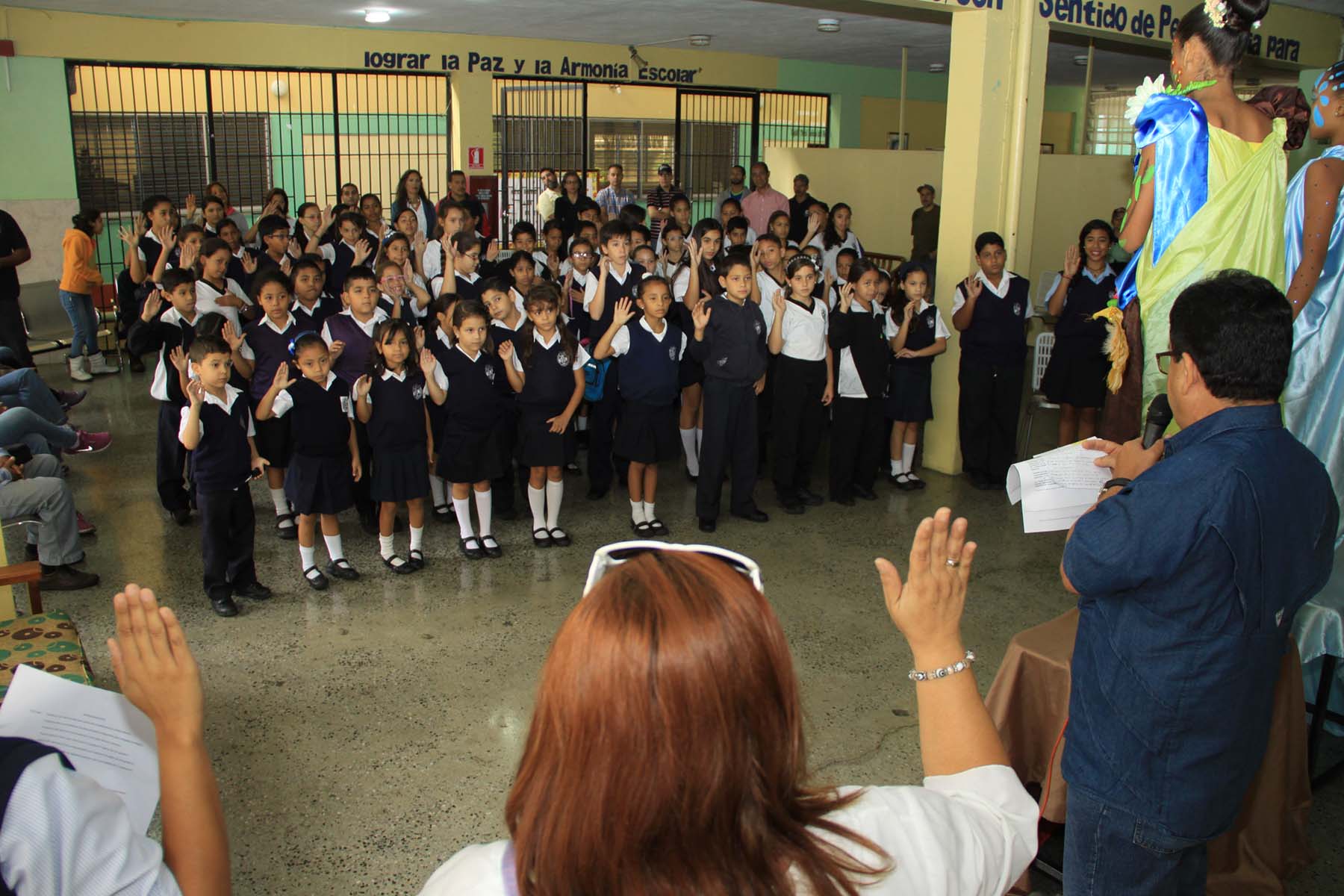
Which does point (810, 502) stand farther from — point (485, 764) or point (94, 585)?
point (94, 585)

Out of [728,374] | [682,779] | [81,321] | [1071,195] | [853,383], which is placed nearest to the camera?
[682,779]

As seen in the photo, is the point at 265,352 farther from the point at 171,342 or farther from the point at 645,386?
the point at 645,386

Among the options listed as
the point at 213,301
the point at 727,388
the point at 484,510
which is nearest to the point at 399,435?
the point at 484,510

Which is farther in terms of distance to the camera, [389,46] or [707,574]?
[389,46]

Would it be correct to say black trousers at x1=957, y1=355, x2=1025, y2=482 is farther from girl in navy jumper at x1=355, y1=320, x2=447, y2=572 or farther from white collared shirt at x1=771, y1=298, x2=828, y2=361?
girl in navy jumper at x1=355, y1=320, x2=447, y2=572

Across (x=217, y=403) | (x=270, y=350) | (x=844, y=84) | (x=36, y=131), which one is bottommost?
(x=217, y=403)

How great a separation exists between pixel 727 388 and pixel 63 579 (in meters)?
2.92

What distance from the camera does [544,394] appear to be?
15.6 ft

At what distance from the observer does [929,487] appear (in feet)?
19.2

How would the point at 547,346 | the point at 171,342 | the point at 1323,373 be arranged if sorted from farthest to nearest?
the point at 171,342 → the point at 547,346 → the point at 1323,373

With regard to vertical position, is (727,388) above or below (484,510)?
above

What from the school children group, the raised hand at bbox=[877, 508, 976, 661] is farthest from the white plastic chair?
the raised hand at bbox=[877, 508, 976, 661]

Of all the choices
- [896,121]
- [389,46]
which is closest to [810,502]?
[389,46]

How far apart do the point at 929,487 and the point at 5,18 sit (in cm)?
846
